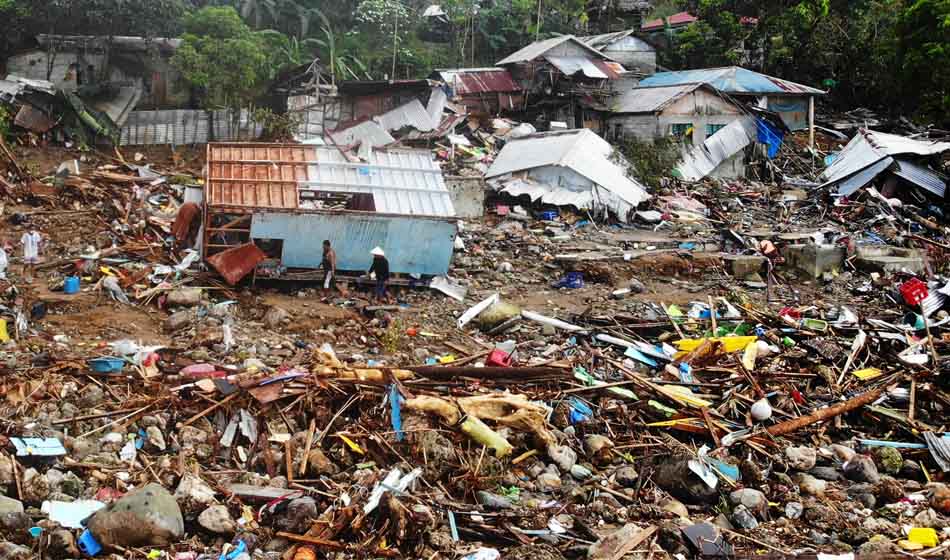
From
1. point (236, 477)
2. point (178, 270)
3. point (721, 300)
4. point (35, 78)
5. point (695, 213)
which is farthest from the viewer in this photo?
point (35, 78)

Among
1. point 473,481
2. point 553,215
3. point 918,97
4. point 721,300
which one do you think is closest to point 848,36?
point 918,97

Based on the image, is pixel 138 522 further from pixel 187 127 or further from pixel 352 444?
pixel 187 127

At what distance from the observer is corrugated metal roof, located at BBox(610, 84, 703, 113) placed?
2159cm

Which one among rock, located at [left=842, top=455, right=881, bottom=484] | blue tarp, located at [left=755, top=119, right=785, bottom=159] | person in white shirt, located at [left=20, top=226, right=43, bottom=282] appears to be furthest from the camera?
blue tarp, located at [left=755, top=119, right=785, bottom=159]

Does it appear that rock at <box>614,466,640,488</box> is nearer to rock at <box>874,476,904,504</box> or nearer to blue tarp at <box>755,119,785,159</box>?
rock at <box>874,476,904,504</box>

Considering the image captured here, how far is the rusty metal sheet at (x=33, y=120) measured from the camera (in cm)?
1819

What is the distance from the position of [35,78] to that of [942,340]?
739 inches

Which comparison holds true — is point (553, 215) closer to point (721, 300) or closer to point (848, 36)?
point (721, 300)

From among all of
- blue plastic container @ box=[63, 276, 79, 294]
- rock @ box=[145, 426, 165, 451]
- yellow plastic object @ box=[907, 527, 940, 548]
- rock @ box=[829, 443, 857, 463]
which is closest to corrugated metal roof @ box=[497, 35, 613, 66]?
blue plastic container @ box=[63, 276, 79, 294]

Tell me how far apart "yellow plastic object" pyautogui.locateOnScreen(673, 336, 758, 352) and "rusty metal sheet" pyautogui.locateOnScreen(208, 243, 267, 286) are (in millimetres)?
5611

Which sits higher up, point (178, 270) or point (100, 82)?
point (100, 82)

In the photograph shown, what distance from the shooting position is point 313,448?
7809 mm

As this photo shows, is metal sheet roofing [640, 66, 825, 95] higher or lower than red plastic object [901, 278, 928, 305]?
higher

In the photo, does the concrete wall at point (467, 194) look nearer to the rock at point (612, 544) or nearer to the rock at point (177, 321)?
the rock at point (177, 321)
